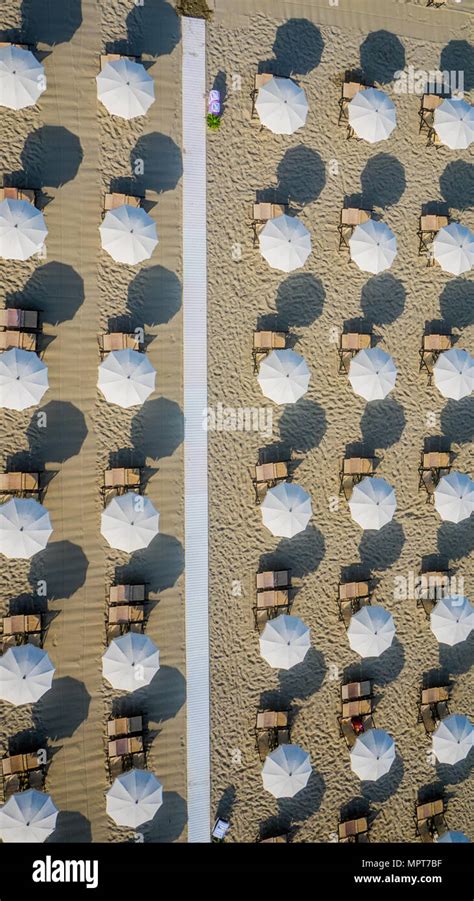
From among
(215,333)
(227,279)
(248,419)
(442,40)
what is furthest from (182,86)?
(248,419)

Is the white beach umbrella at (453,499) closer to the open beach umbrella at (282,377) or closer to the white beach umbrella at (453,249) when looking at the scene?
the open beach umbrella at (282,377)

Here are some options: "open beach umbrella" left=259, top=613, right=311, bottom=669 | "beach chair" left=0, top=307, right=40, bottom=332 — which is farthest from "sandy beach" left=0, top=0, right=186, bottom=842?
"open beach umbrella" left=259, top=613, right=311, bottom=669

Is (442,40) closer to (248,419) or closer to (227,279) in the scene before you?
(227,279)

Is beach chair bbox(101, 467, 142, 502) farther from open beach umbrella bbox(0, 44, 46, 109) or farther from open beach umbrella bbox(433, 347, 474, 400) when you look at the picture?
open beach umbrella bbox(0, 44, 46, 109)

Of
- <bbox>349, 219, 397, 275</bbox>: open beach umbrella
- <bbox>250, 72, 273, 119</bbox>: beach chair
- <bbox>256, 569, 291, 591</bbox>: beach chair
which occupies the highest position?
<bbox>250, 72, 273, 119</bbox>: beach chair

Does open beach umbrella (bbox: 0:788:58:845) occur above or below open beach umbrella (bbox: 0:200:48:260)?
below

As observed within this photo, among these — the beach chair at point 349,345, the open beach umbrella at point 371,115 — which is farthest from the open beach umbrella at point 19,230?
the open beach umbrella at point 371,115

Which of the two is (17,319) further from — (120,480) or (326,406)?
(326,406)
